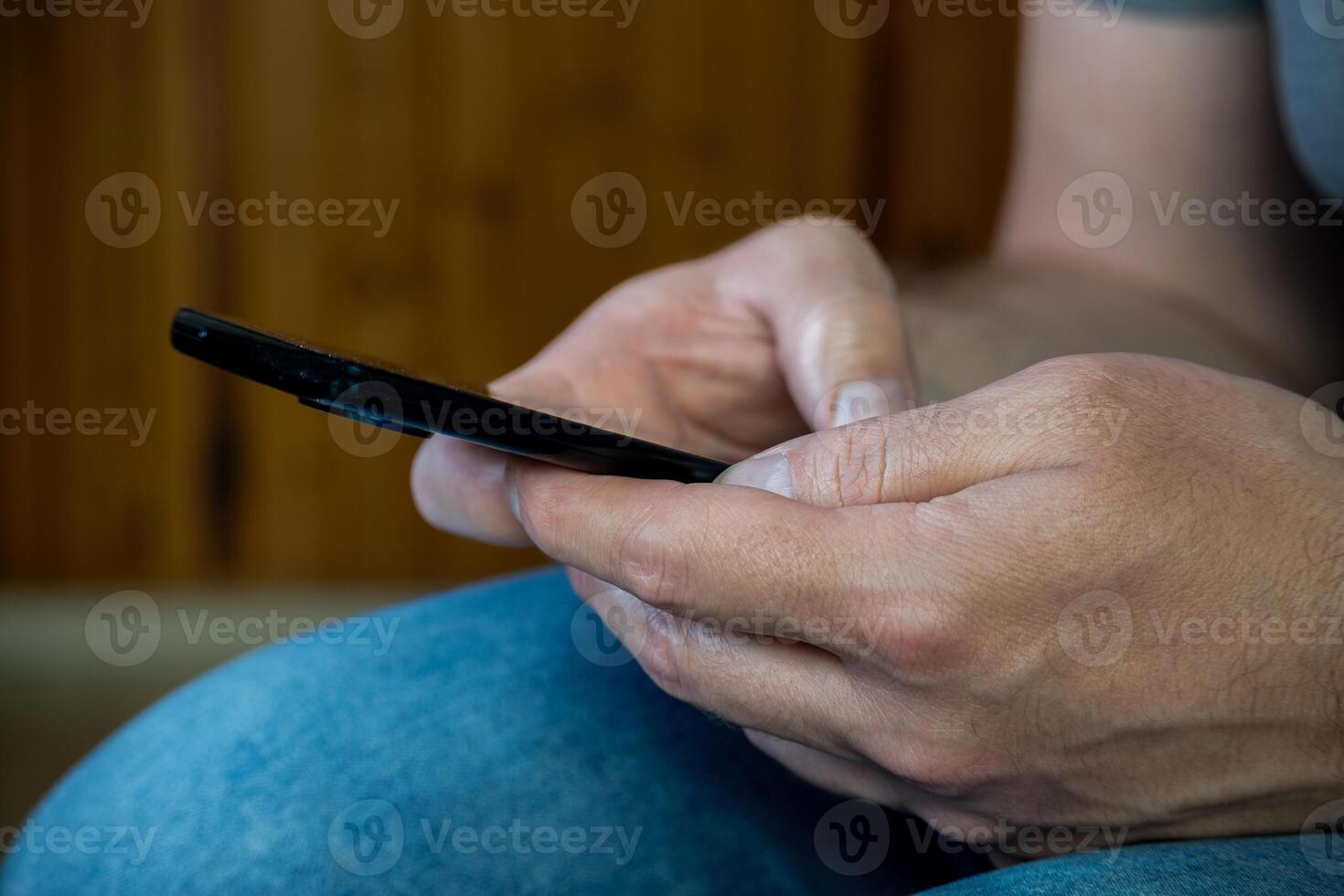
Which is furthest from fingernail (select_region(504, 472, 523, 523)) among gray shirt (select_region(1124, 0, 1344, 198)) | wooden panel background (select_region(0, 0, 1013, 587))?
wooden panel background (select_region(0, 0, 1013, 587))

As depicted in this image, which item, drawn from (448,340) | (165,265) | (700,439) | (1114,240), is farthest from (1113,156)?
(165,265)

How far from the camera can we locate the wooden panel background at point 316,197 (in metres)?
1.73

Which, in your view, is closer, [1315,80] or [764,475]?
[764,475]

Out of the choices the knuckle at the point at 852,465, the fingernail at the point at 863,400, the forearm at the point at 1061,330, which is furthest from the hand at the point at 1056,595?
the forearm at the point at 1061,330

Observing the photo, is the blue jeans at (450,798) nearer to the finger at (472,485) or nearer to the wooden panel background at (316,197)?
the finger at (472,485)

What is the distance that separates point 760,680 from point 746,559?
0.05 m

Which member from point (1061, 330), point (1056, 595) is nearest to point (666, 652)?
point (1056, 595)

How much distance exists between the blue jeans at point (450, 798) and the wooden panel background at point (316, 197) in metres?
1.37

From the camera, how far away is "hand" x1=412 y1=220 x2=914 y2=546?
1.65 ft

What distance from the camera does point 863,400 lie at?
19.4 inches

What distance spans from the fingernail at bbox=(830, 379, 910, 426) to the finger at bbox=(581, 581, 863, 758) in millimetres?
139

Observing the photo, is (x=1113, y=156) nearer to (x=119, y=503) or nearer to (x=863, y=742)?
(x=863, y=742)

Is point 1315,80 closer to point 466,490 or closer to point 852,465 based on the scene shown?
point 852,465

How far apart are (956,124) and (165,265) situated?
1.53m
